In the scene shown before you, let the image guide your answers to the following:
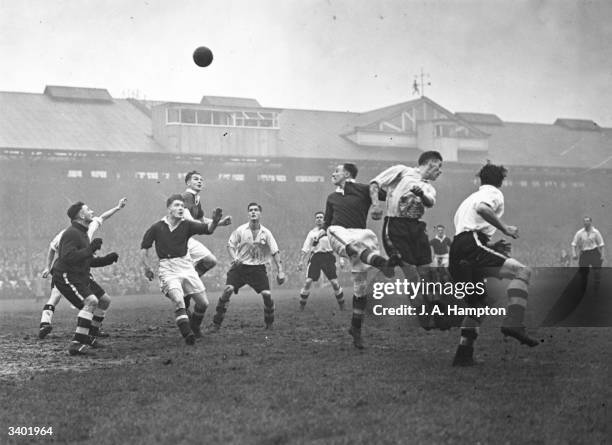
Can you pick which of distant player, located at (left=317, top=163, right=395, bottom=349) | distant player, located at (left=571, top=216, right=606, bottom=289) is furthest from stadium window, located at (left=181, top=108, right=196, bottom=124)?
distant player, located at (left=317, top=163, right=395, bottom=349)

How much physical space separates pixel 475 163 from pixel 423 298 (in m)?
36.0

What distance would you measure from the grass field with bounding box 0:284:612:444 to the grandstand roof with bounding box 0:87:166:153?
25.3 meters

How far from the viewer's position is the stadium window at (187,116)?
Answer: 4000 centimetres

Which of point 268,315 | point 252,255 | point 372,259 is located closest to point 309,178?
point 252,255

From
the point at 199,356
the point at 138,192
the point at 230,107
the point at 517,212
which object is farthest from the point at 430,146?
the point at 199,356

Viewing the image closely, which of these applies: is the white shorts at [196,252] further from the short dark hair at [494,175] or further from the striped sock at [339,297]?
the short dark hair at [494,175]

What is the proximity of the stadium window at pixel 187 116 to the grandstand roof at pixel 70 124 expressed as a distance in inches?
75.3

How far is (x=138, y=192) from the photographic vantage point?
36.2 m

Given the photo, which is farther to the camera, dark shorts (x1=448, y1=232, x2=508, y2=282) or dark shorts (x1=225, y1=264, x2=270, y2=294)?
dark shorts (x1=225, y1=264, x2=270, y2=294)

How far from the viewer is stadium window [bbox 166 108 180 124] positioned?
3922 centimetres

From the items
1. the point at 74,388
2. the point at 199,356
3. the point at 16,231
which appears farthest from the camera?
the point at 16,231

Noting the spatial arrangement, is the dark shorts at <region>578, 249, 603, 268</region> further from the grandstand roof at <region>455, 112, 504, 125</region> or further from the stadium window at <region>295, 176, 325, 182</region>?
the grandstand roof at <region>455, 112, 504, 125</region>

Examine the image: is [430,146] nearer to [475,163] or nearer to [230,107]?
[475,163]

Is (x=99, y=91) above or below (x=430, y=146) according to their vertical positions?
above
